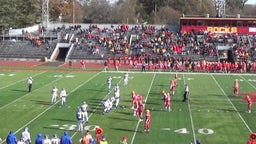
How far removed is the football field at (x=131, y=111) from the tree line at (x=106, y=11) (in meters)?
42.5

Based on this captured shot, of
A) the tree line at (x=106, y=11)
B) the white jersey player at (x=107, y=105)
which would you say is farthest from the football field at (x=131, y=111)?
the tree line at (x=106, y=11)

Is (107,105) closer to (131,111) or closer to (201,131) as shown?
(131,111)

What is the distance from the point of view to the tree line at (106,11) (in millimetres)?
82500

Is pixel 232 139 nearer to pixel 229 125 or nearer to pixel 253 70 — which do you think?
pixel 229 125

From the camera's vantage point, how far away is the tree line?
8250 centimetres

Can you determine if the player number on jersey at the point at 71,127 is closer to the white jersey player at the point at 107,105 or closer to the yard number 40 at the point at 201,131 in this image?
the white jersey player at the point at 107,105

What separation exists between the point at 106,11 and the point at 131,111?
81906 millimetres

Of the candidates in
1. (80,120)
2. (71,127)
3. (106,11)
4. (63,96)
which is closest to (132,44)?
(63,96)

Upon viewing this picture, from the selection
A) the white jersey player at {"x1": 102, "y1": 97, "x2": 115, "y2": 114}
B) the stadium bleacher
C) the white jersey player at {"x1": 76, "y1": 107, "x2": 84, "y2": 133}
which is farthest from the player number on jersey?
the stadium bleacher

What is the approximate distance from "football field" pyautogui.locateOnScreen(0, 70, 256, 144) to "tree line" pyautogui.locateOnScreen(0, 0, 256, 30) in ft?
140

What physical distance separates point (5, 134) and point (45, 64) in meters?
32.8

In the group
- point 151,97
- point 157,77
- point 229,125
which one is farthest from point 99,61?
point 229,125

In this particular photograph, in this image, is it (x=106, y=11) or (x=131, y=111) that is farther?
(x=106, y=11)

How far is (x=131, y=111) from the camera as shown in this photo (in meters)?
26.2
